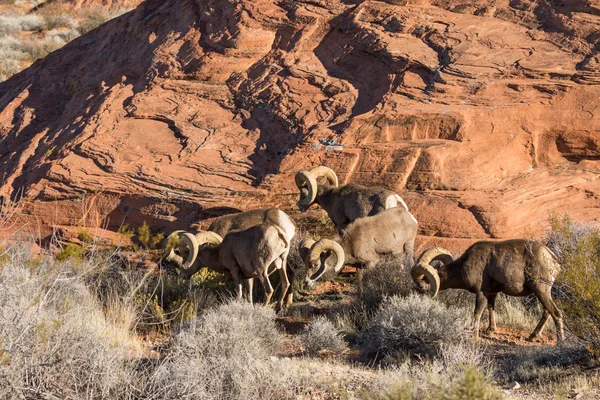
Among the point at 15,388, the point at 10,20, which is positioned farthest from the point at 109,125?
the point at 10,20

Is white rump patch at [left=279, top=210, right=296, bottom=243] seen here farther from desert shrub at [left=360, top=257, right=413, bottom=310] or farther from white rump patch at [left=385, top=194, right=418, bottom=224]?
white rump patch at [left=385, top=194, right=418, bottom=224]

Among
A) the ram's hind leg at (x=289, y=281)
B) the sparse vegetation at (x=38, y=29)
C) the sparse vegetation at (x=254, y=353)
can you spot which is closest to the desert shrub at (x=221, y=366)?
the sparse vegetation at (x=254, y=353)

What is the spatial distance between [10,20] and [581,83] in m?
31.9

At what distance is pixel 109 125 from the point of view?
52.7 feet

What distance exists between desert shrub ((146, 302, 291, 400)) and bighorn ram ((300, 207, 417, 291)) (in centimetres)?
317

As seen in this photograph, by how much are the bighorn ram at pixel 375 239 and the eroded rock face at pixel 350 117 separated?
1.17 m

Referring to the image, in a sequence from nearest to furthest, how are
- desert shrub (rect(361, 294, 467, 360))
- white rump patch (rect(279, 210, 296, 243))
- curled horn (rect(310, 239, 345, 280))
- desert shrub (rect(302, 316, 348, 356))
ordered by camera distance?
desert shrub (rect(361, 294, 467, 360))
desert shrub (rect(302, 316, 348, 356))
curled horn (rect(310, 239, 345, 280))
white rump patch (rect(279, 210, 296, 243))

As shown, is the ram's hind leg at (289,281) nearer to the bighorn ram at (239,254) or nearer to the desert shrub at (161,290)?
the bighorn ram at (239,254)

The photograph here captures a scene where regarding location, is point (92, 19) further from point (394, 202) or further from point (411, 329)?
point (411, 329)

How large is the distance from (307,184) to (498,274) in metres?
4.58

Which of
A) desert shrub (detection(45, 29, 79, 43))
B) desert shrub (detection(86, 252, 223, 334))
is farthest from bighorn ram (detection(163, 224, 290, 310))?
desert shrub (detection(45, 29, 79, 43))

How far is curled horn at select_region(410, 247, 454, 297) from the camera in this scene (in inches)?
412

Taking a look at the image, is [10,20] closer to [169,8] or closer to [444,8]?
[169,8]

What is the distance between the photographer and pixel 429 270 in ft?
34.4
